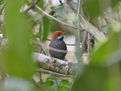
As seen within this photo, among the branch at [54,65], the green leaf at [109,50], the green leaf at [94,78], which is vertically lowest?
the branch at [54,65]

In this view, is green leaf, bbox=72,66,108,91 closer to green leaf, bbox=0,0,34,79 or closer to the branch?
green leaf, bbox=0,0,34,79

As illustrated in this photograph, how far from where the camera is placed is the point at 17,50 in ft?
1.29

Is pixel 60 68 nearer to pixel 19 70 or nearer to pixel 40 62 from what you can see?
pixel 40 62

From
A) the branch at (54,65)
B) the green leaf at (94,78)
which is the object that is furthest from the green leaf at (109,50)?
the branch at (54,65)

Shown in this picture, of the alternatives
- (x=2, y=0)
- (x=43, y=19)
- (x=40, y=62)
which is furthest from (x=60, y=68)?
(x=2, y=0)

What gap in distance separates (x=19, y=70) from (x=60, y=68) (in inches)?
71.5

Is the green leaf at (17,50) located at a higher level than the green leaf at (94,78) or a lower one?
higher

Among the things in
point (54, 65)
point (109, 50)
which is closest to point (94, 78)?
point (109, 50)

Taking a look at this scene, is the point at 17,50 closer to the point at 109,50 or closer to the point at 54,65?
the point at 109,50

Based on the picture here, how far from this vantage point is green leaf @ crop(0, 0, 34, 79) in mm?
391

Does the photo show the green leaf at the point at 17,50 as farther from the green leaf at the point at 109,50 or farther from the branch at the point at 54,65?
the branch at the point at 54,65

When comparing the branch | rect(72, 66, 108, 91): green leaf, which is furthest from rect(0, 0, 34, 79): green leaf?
the branch

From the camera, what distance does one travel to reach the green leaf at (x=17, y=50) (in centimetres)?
39

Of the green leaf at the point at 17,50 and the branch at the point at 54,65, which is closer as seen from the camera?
the green leaf at the point at 17,50
